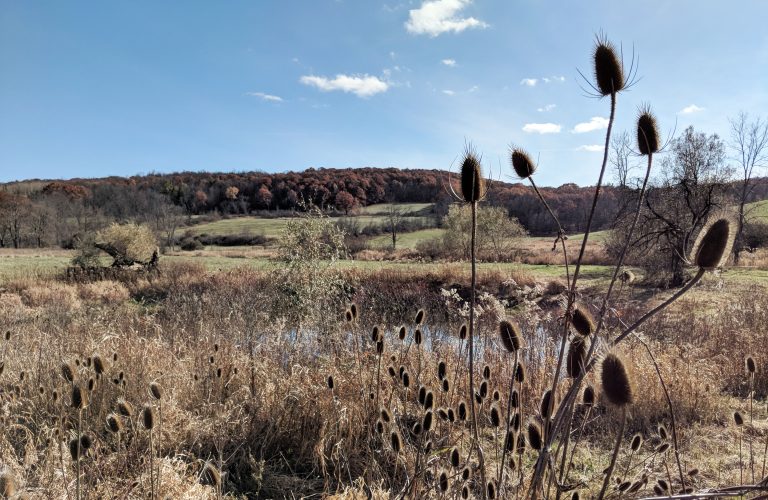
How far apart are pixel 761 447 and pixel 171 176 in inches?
4777

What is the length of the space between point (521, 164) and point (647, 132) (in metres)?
0.46

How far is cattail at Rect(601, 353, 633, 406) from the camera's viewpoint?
4.60 ft

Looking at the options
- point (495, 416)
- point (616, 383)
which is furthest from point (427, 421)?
point (616, 383)

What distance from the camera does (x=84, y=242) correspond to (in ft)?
85.6

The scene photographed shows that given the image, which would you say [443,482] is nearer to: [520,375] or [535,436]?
[535,436]

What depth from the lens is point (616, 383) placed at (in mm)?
1417

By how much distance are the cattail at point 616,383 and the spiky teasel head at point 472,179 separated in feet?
2.37

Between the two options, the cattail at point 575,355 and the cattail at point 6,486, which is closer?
the cattail at point 6,486

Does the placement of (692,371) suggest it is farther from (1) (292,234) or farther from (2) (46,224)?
(2) (46,224)

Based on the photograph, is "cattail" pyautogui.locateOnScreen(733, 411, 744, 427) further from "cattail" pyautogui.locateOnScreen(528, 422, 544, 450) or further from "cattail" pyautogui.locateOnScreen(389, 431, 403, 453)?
"cattail" pyautogui.locateOnScreen(389, 431, 403, 453)

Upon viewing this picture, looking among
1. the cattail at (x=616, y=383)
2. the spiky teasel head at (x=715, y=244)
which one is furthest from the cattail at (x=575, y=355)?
the spiky teasel head at (x=715, y=244)

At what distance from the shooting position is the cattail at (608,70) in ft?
5.45

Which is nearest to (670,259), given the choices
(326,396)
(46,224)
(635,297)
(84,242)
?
(635,297)

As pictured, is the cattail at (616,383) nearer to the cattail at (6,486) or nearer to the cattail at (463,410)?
the cattail at (463,410)
